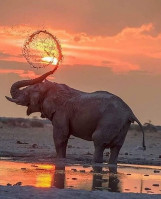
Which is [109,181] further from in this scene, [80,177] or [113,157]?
[113,157]

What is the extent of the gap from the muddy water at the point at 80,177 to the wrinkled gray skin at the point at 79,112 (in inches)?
67.1

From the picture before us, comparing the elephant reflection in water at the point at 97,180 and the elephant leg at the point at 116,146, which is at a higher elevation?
the elephant leg at the point at 116,146

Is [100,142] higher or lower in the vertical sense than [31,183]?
higher

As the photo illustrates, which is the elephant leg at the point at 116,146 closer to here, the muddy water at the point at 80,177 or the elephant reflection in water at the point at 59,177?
the muddy water at the point at 80,177

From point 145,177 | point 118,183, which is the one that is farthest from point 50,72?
point 118,183

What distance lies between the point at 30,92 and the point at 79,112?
86.6 inches

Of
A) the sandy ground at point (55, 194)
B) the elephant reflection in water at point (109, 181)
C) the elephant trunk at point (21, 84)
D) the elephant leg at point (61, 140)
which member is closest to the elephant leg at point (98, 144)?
the elephant leg at point (61, 140)

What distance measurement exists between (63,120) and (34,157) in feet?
4.65

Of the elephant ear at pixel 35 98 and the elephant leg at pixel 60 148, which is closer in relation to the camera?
the elephant leg at pixel 60 148

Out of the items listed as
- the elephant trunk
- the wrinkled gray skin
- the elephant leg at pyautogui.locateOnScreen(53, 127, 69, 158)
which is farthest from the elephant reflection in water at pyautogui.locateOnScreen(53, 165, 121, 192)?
the elephant trunk

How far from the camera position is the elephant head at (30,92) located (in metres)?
23.2

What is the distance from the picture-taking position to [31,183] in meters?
14.2

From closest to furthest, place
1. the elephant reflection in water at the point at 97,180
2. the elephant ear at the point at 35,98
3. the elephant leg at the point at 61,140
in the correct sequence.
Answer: the elephant reflection in water at the point at 97,180, the elephant leg at the point at 61,140, the elephant ear at the point at 35,98

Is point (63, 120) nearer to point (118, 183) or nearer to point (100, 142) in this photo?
point (100, 142)
